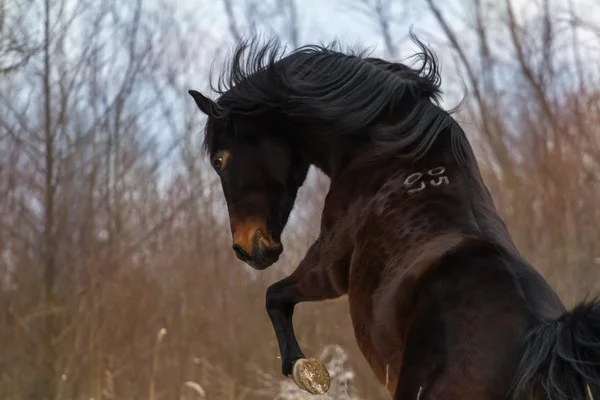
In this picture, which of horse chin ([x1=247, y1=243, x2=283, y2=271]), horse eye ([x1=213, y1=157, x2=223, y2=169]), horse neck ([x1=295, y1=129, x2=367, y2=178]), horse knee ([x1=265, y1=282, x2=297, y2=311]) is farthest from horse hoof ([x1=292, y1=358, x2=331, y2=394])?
horse eye ([x1=213, y1=157, x2=223, y2=169])

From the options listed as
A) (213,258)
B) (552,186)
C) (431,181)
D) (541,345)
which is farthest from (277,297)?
(552,186)

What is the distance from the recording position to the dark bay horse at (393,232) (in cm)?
281

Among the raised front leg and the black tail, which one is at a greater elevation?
the raised front leg

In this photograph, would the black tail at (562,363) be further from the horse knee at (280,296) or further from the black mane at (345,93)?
the horse knee at (280,296)

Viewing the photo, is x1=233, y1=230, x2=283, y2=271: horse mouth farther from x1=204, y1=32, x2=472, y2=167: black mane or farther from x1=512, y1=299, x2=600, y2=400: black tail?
x1=512, y1=299, x2=600, y2=400: black tail

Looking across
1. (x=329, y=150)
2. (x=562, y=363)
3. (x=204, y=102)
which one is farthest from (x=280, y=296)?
(x=562, y=363)

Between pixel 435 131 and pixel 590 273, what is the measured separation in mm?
8708

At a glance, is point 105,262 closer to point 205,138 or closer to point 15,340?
point 15,340

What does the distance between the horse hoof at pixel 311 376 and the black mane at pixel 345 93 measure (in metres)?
1.01

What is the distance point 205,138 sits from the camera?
4629mm

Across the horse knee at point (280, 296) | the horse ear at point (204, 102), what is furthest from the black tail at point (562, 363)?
the horse ear at point (204, 102)

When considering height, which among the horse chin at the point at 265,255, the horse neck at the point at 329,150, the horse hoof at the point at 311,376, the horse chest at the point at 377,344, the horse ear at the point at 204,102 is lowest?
the horse hoof at the point at 311,376

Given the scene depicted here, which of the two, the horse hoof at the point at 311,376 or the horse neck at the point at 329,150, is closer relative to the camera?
the horse hoof at the point at 311,376

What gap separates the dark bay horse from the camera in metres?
2.81
